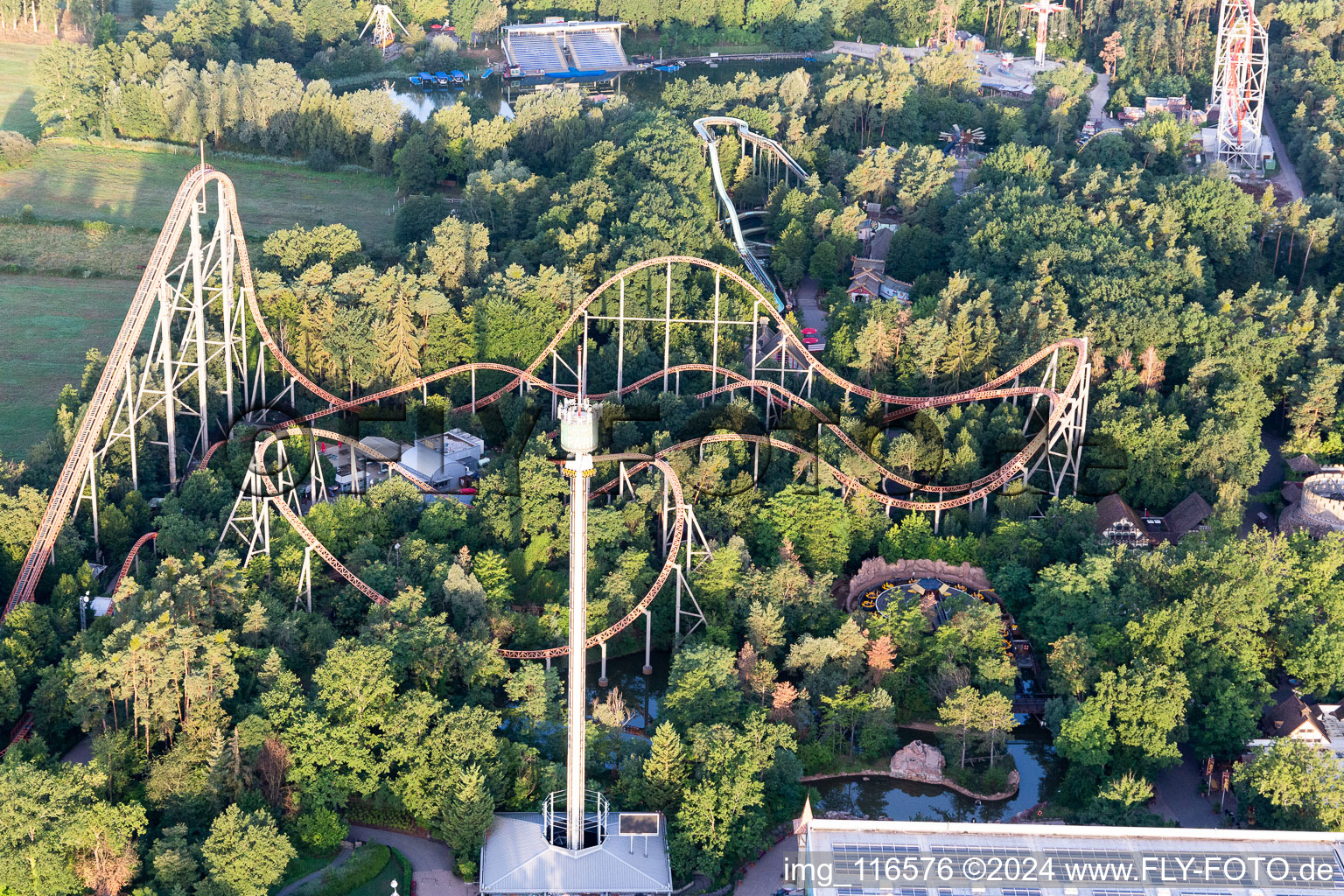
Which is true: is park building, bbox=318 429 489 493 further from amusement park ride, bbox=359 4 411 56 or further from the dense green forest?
amusement park ride, bbox=359 4 411 56

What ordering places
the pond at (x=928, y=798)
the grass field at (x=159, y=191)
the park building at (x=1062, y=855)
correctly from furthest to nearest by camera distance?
the grass field at (x=159, y=191) < the pond at (x=928, y=798) < the park building at (x=1062, y=855)

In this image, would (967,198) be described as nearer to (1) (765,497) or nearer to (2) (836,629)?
(1) (765,497)

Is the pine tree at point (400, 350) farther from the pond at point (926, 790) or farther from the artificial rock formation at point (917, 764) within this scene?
the artificial rock formation at point (917, 764)

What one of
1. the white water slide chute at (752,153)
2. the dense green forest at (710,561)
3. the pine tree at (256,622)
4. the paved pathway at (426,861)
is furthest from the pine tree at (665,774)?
the white water slide chute at (752,153)

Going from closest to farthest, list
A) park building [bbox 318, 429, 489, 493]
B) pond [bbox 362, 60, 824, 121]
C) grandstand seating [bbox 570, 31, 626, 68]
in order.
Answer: park building [bbox 318, 429, 489, 493]
pond [bbox 362, 60, 824, 121]
grandstand seating [bbox 570, 31, 626, 68]

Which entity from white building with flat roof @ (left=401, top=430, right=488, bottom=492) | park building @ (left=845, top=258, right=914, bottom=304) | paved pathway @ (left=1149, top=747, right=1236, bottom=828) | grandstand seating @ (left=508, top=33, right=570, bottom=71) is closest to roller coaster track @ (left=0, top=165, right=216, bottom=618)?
white building with flat roof @ (left=401, top=430, right=488, bottom=492)

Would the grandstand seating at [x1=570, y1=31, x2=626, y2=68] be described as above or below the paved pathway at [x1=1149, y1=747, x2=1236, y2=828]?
above
